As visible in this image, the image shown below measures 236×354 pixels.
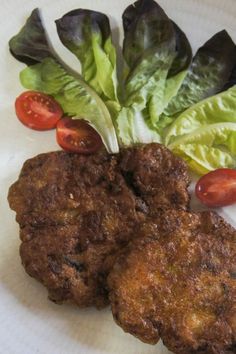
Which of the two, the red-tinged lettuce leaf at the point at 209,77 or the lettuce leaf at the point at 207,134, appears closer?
the lettuce leaf at the point at 207,134

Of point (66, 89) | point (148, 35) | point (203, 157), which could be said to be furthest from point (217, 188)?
point (66, 89)

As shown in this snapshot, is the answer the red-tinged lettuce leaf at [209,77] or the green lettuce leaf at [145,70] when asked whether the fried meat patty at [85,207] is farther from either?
the red-tinged lettuce leaf at [209,77]

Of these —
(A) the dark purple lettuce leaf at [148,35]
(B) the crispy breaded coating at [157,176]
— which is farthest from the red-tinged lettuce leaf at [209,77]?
(B) the crispy breaded coating at [157,176]

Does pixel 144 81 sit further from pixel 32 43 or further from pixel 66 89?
pixel 32 43

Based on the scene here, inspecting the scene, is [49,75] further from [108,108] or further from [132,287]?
[132,287]

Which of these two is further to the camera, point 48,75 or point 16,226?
point 48,75

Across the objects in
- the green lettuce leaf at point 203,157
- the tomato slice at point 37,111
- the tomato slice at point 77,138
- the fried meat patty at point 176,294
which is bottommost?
the fried meat patty at point 176,294
